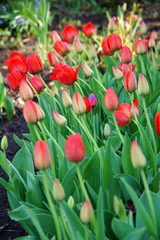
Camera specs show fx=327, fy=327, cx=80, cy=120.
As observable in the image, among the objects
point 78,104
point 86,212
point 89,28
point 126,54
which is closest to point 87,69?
point 126,54

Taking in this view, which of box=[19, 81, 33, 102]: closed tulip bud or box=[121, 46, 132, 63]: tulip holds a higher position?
box=[121, 46, 132, 63]: tulip

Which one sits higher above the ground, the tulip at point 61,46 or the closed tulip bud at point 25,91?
the tulip at point 61,46

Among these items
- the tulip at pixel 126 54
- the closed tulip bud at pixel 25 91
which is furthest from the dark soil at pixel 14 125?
the tulip at pixel 126 54

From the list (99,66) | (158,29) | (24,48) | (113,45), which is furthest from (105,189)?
(158,29)

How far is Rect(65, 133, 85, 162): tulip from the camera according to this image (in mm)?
864

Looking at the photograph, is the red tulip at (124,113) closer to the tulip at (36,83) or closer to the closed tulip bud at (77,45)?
the tulip at (36,83)

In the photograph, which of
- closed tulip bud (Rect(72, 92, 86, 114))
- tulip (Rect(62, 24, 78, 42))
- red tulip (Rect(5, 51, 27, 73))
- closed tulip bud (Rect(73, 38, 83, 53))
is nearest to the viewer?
closed tulip bud (Rect(72, 92, 86, 114))

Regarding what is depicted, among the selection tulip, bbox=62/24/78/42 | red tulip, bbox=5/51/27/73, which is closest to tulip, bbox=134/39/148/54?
tulip, bbox=62/24/78/42

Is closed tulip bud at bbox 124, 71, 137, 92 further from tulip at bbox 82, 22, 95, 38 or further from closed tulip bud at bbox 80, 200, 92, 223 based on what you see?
tulip at bbox 82, 22, 95, 38

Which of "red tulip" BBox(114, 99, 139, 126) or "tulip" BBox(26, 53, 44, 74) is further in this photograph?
"tulip" BBox(26, 53, 44, 74)

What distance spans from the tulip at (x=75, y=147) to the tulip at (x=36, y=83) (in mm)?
738

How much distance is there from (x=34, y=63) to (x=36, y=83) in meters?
0.10

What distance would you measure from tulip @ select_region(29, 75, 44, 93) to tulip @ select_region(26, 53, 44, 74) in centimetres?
7

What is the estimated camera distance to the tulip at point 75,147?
0.86 meters
